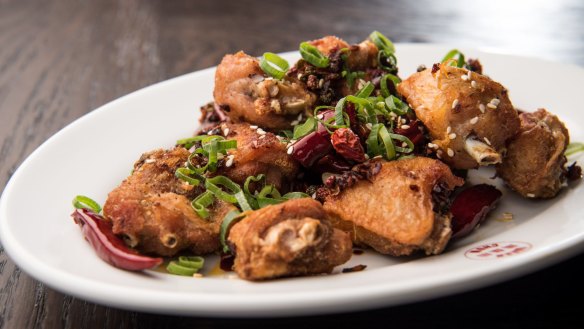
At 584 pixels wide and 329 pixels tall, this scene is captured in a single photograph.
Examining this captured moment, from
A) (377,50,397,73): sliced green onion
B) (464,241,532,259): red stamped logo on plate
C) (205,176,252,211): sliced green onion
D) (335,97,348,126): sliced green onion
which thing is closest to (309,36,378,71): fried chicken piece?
(377,50,397,73): sliced green onion

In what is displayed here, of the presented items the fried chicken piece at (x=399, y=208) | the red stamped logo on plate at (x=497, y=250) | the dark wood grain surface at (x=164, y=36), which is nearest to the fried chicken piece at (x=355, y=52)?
the fried chicken piece at (x=399, y=208)

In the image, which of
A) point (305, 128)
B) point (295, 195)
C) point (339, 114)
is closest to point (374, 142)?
point (339, 114)

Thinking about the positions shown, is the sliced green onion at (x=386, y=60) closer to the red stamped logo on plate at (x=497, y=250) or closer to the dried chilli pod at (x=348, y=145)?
the dried chilli pod at (x=348, y=145)

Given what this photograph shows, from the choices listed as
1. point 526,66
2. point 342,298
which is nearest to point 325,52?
point 526,66

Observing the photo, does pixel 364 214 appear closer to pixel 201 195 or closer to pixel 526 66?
pixel 201 195

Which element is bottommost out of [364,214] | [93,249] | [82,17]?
[82,17]

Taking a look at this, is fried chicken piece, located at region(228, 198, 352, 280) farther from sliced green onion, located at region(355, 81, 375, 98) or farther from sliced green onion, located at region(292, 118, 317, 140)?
sliced green onion, located at region(355, 81, 375, 98)
